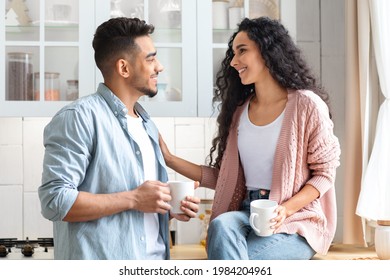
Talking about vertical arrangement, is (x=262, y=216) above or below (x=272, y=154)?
below

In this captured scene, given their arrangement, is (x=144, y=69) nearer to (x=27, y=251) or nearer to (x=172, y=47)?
(x=172, y=47)

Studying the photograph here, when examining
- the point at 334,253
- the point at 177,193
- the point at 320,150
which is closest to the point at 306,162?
the point at 320,150

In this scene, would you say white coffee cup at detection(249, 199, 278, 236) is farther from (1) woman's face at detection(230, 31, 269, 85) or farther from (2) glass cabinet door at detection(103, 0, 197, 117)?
(2) glass cabinet door at detection(103, 0, 197, 117)

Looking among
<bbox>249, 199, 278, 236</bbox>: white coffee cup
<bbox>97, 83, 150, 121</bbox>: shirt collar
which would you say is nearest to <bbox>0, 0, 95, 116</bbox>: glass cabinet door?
<bbox>97, 83, 150, 121</bbox>: shirt collar

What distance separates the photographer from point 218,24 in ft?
8.95

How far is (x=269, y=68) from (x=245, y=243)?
55cm

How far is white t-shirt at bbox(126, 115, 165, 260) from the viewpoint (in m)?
1.88

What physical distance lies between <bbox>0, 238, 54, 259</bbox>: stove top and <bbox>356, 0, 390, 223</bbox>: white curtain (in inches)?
44.8

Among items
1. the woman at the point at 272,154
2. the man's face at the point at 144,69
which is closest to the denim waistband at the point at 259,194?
the woman at the point at 272,154

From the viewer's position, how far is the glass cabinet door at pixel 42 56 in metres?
2.65

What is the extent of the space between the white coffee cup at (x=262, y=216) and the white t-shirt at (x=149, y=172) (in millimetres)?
252
